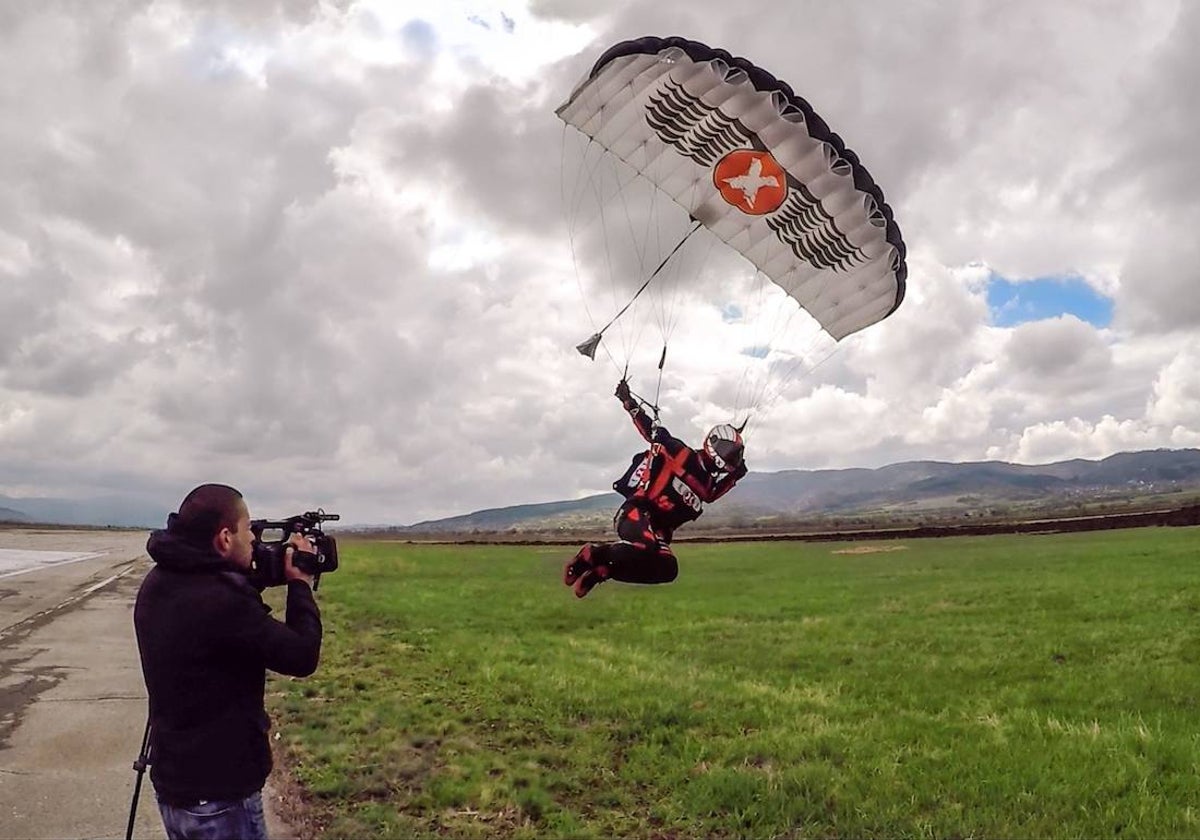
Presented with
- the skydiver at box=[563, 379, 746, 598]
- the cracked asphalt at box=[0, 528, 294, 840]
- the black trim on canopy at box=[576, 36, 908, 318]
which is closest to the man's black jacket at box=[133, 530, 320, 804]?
the cracked asphalt at box=[0, 528, 294, 840]

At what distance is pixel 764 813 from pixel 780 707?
3.34m

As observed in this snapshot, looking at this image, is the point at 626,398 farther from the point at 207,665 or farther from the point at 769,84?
the point at 207,665

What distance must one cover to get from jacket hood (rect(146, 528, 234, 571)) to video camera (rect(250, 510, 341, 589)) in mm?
381

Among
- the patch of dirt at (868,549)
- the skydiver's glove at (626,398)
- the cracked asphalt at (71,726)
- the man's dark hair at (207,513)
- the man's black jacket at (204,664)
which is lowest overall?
the patch of dirt at (868,549)

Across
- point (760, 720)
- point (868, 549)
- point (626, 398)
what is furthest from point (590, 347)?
point (868, 549)

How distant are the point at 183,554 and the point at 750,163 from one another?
26.4ft

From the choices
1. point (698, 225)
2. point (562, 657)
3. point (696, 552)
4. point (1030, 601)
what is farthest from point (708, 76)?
point (696, 552)

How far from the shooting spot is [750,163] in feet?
32.7

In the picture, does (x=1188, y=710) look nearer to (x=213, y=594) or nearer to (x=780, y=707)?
(x=780, y=707)

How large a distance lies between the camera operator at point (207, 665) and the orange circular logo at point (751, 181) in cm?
777

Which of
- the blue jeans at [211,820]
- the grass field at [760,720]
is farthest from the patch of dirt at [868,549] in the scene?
the blue jeans at [211,820]

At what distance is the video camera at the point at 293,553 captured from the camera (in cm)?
434

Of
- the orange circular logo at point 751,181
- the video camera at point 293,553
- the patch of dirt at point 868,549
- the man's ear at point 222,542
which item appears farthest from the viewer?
the patch of dirt at point 868,549

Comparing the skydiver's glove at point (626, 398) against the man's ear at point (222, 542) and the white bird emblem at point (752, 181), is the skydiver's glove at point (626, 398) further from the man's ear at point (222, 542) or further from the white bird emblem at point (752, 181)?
the man's ear at point (222, 542)
